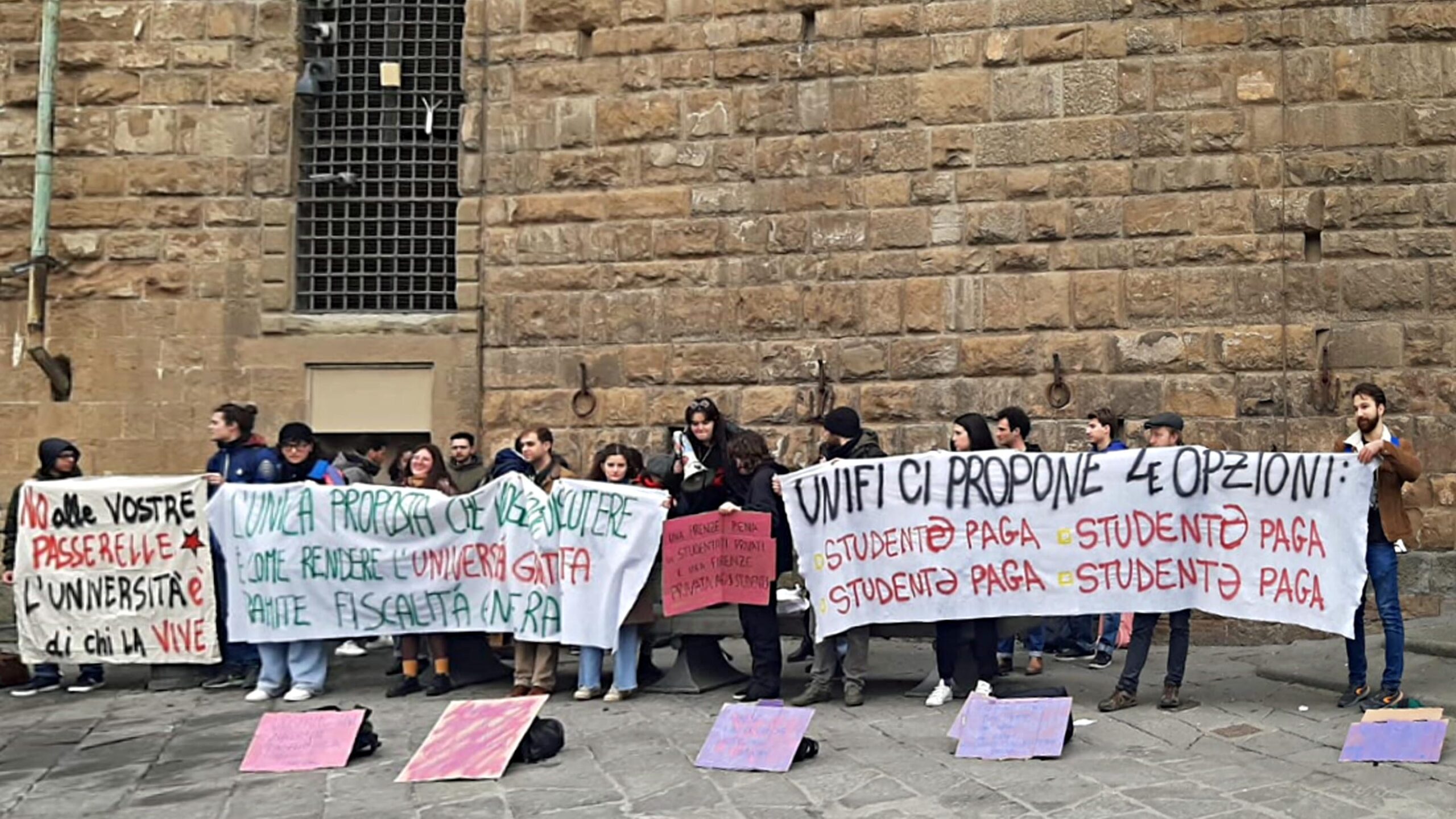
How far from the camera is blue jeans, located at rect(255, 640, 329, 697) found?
958 cm

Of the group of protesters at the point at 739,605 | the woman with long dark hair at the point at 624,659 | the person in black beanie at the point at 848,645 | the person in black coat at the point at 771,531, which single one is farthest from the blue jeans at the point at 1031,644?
the woman with long dark hair at the point at 624,659

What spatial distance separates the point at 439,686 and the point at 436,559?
2.36ft

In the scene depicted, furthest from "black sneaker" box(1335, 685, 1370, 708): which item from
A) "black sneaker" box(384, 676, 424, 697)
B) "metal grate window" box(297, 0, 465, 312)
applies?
"metal grate window" box(297, 0, 465, 312)

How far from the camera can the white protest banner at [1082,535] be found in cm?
Result: 820

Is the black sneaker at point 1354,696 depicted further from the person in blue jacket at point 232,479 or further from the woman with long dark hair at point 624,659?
the person in blue jacket at point 232,479

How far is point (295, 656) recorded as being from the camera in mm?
9641

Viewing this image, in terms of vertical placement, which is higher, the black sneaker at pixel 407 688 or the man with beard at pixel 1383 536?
the man with beard at pixel 1383 536

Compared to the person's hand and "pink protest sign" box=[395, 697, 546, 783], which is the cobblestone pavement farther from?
the person's hand

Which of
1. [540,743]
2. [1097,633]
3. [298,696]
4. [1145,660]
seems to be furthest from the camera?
[1097,633]

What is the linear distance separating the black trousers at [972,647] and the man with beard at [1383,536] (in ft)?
5.61

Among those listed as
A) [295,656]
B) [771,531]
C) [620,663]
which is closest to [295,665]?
[295,656]

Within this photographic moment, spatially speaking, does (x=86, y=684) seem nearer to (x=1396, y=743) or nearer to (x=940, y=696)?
(x=940, y=696)

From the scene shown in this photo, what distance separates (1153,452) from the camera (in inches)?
336

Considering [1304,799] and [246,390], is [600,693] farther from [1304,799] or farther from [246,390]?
[246,390]
